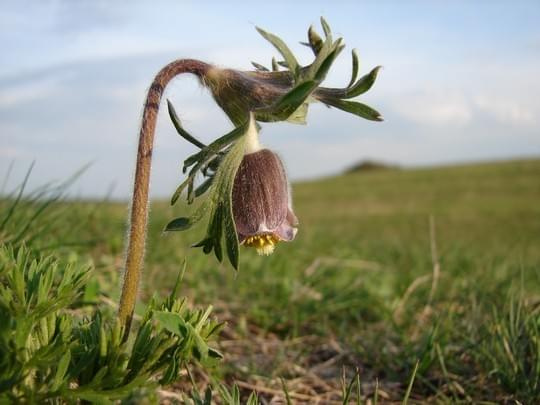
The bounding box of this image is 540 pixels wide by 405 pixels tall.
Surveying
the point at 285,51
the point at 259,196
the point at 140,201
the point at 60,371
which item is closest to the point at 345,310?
the point at 259,196

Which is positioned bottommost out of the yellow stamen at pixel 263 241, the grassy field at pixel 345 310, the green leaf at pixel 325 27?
the grassy field at pixel 345 310

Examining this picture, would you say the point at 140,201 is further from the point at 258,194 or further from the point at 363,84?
the point at 363,84

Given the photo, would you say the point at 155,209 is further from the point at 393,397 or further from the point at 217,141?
the point at 217,141

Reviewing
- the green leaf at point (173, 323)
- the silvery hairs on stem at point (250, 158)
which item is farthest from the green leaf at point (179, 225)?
the green leaf at point (173, 323)

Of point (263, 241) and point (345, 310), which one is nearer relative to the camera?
point (263, 241)

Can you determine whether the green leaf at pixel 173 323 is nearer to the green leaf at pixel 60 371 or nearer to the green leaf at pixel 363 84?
the green leaf at pixel 60 371

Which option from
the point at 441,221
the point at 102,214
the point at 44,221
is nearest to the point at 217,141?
the point at 44,221
